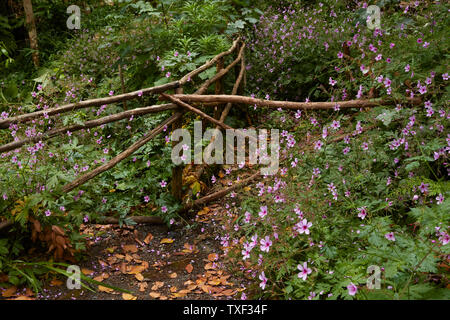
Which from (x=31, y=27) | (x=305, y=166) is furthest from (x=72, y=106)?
(x=31, y=27)

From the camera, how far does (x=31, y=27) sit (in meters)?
7.35

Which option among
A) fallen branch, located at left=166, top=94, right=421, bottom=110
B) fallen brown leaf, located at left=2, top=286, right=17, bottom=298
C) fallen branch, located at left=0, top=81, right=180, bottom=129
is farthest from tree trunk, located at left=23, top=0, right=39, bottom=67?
fallen brown leaf, located at left=2, top=286, right=17, bottom=298

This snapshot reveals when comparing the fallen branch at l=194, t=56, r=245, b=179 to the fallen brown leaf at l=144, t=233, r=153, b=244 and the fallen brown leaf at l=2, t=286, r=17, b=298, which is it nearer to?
the fallen brown leaf at l=144, t=233, r=153, b=244

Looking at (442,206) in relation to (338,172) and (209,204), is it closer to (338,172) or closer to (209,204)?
(338,172)

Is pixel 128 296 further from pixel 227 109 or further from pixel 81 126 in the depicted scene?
pixel 227 109

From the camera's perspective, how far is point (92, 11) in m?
9.03

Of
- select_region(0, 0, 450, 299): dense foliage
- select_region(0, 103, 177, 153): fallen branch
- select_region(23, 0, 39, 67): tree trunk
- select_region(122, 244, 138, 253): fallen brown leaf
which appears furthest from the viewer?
select_region(23, 0, 39, 67): tree trunk

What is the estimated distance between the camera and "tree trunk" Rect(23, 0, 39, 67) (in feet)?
23.6

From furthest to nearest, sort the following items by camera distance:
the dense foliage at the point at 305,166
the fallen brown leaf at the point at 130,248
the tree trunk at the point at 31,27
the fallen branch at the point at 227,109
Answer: the tree trunk at the point at 31,27, the fallen branch at the point at 227,109, the fallen brown leaf at the point at 130,248, the dense foliage at the point at 305,166

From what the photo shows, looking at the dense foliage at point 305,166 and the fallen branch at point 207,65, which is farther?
the fallen branch at point 207,65

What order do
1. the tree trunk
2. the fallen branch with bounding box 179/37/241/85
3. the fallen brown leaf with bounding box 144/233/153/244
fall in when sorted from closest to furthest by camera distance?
the fallen brown leaf with bounding box 144/233/153/244, the fallen branch with bounding box 179/37/241/85, the tree trunk

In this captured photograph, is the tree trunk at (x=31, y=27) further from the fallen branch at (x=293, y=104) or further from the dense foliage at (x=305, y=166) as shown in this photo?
the fallen branch at (x=293, y=104)

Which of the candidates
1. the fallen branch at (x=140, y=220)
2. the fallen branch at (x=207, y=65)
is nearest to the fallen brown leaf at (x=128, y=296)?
the fallen branch at (x=140, y=220)

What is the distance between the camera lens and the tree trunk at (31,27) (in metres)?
7.20
